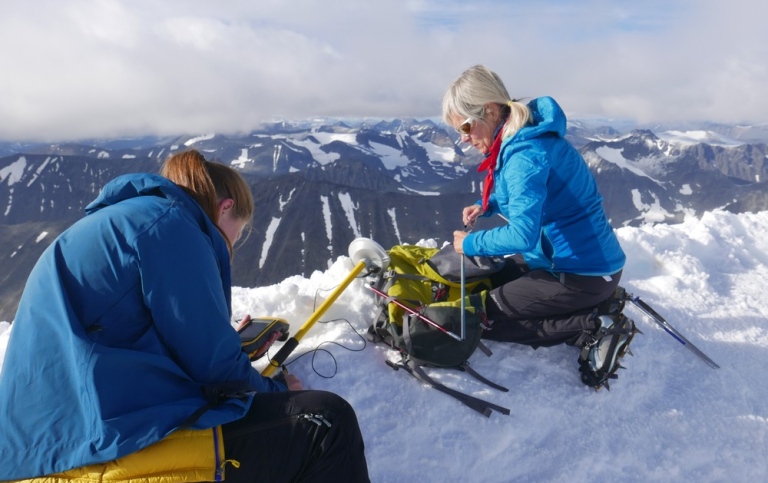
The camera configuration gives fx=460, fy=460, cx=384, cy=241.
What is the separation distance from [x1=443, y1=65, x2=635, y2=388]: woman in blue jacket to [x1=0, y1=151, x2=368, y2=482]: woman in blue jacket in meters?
2.55

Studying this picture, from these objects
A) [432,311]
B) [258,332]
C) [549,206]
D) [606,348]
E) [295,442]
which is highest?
[549,206]

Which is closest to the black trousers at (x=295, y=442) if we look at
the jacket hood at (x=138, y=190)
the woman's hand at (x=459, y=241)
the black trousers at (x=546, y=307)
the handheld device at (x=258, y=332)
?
the jacket hood at (x=138, y=190)

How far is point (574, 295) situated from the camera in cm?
454

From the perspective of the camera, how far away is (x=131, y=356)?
2201mm

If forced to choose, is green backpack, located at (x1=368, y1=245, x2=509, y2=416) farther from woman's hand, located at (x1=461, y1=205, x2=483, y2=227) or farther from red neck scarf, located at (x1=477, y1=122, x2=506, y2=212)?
red neck scarf, located at (x1=477, y1=122, x2=506, y2=212)

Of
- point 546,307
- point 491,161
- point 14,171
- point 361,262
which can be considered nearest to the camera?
point 491,161

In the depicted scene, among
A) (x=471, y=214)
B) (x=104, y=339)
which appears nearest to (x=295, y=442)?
(x=104, y=339)

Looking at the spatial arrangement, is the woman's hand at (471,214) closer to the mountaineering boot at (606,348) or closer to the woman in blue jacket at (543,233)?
the woman in blue jacket at (543,233)

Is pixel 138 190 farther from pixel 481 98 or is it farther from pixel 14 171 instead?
pixel 14 171

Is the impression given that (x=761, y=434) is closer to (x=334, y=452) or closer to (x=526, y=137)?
(x=526, y=137)

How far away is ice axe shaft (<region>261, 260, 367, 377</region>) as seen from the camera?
3984 millimetres

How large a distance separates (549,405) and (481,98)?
9.76 feet

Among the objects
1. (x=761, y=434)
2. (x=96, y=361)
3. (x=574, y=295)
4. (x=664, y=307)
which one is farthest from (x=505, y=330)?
(x=96, y=361)

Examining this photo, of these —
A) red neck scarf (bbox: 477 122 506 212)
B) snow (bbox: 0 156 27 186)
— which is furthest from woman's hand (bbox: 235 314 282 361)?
snow (bbox: 0 156 27 186)
